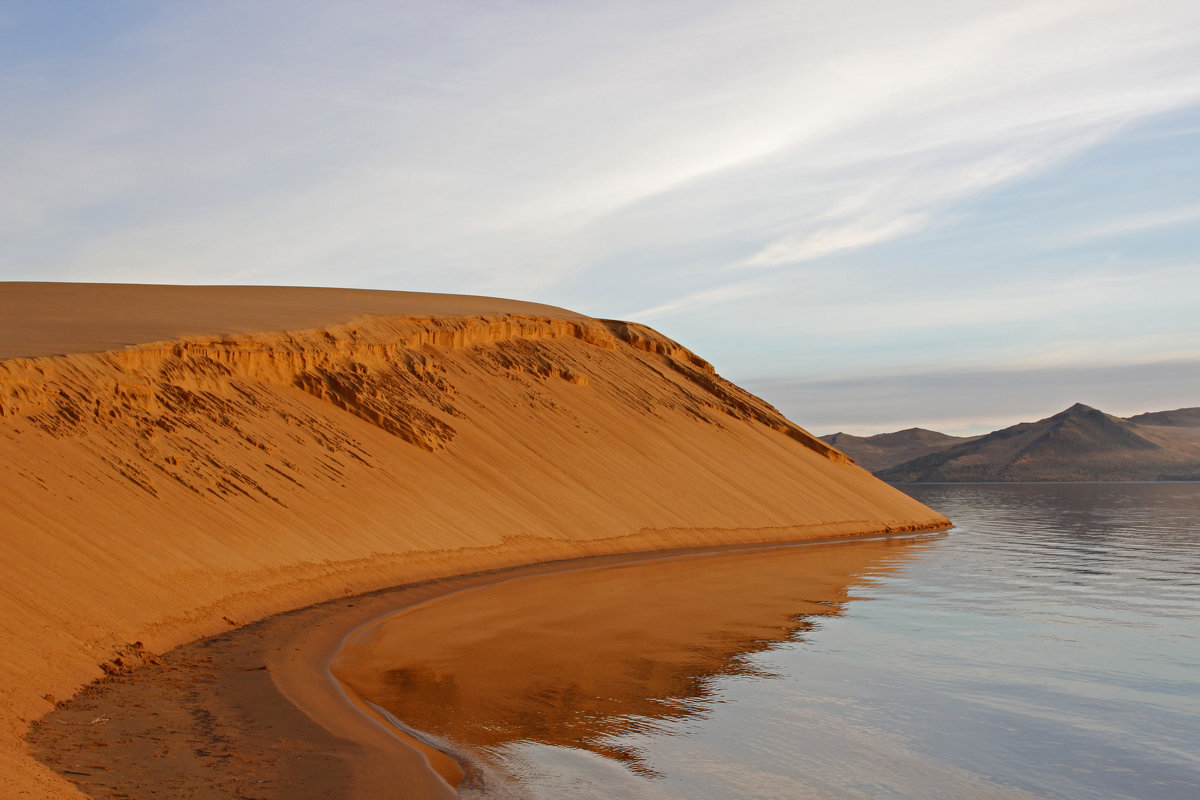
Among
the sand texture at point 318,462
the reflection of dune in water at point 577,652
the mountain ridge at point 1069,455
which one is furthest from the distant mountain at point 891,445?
the reflection of dune in water at point 577,652

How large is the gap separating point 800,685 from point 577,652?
283 cm

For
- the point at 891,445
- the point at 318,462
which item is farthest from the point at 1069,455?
the point at 318,462

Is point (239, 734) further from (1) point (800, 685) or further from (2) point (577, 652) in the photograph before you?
(1) point (800, 685)

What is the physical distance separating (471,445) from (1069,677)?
667 inches

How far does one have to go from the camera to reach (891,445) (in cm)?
18238

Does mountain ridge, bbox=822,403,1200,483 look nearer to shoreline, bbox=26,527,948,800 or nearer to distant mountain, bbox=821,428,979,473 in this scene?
distant mountain, bbox=821,428,979,473

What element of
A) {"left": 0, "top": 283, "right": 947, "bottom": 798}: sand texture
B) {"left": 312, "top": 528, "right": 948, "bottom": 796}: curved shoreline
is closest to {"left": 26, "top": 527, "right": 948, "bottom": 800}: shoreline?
{"left": 312, "top": 528, "right": 948, "bottom": 796}: curved shoreline

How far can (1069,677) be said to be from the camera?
1051 cm

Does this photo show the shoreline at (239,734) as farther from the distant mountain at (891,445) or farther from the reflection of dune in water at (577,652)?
the distant mountain at (891,445)

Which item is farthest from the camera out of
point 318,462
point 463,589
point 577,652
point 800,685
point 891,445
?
point 891,445

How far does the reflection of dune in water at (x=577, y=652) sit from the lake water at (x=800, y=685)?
0.13 ft

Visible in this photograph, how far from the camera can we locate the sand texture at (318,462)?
11.4 m

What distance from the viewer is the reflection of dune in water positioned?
8336 mm

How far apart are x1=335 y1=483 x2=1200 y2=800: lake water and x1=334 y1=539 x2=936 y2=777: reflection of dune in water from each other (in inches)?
1.6
